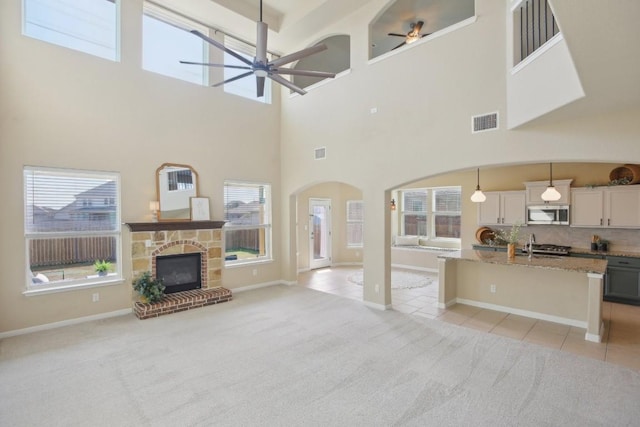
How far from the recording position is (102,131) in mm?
5219

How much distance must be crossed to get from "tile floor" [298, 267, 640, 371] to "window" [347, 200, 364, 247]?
11.0 feet

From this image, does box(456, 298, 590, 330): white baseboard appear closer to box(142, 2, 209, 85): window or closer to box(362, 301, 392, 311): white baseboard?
box(362, 301, 392, 311): white baseboard

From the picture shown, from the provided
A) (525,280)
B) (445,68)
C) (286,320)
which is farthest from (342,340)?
(445,68)

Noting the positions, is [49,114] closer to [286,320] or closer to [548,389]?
[286,320]

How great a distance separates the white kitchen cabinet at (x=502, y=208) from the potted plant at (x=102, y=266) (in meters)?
7.97

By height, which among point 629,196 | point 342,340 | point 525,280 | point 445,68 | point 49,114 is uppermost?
point 445,68

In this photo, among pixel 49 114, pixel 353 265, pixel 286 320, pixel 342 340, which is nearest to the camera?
pixel 342 340

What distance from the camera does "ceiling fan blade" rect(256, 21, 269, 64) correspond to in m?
3.79

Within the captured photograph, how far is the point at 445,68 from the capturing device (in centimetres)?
494

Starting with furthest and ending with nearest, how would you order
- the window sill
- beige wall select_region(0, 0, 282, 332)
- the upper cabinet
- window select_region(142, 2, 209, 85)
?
the upper cabinet
window select_region(142, 2, 209, 85)
the window sill
beige wall select_region(0, 0, 282, 332)

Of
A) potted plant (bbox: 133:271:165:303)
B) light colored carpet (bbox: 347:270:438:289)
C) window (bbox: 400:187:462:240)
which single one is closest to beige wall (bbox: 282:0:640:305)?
light colored carpet (bbox: 347:270:438:289)

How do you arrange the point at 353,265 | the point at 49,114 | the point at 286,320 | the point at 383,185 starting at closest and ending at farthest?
the point at 49,114, the point at 286,320, the point at 383,185, the point at 353,265

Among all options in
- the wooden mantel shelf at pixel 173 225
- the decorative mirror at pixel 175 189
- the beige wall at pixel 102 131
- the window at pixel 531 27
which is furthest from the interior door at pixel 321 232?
the window at pixel 531 27

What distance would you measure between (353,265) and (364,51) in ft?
20.2
